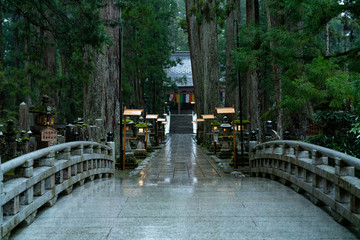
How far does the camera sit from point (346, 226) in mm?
5074

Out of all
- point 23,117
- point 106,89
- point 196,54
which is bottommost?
point 23,117

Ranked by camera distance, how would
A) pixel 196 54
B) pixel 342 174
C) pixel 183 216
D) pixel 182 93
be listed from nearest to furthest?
pixel 342 174 → pixel 183 216 → pixel 196 54 → pixel 182 93

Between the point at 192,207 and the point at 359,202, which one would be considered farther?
the point at 192,207

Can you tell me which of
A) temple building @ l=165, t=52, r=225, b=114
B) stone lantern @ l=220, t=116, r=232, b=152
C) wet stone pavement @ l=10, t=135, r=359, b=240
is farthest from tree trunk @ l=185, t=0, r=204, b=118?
wet stone pavement @ l=10, t=135, r=359, b=240

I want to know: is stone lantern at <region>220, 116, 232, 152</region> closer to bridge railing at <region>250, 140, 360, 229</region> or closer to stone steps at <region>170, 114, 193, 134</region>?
bridge railing at <region>250, 140, 360, 229</region>

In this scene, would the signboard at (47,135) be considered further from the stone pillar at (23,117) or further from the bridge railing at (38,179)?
the stone pillar at (23,117)

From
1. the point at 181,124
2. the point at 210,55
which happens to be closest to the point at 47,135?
the point at 210,55

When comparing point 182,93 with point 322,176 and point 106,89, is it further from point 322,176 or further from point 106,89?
point 322,176

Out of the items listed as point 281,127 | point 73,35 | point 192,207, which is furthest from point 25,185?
point 281,127

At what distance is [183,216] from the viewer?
218 inches

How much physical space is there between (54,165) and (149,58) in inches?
897

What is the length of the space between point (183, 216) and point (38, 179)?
6.88 ft

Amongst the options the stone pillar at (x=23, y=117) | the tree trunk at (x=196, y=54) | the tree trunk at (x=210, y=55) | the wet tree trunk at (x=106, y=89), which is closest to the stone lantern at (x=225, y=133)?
the tree trunk at (x=210, y=55)

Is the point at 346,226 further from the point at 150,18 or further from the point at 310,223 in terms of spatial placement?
the point at 150,18
